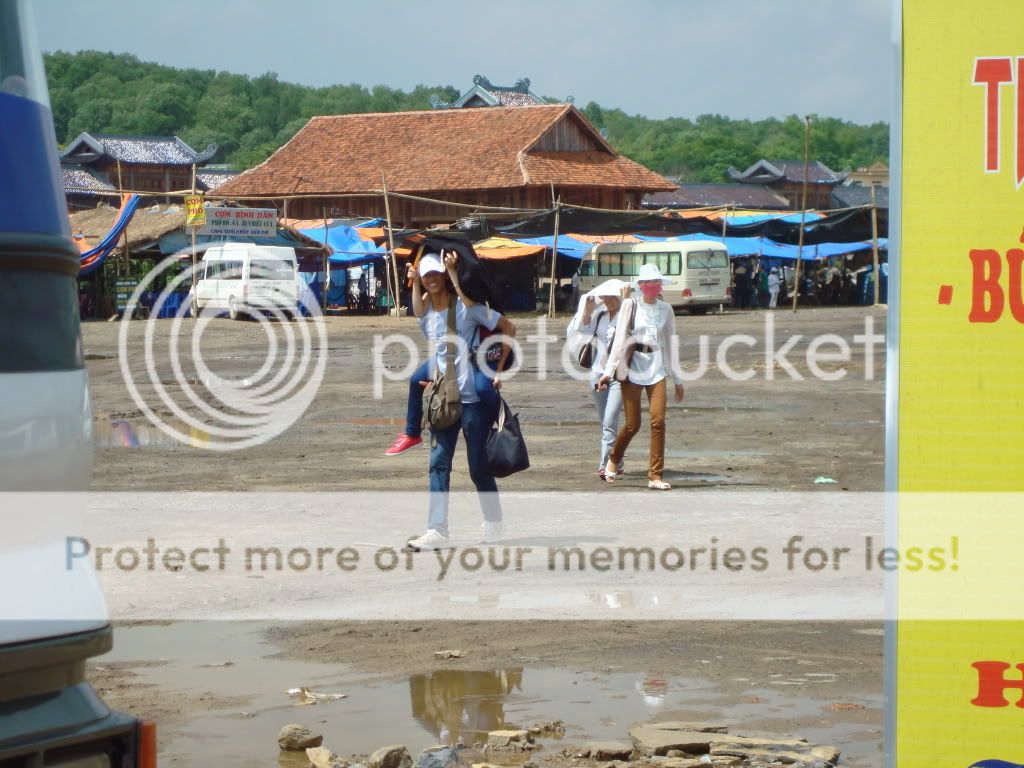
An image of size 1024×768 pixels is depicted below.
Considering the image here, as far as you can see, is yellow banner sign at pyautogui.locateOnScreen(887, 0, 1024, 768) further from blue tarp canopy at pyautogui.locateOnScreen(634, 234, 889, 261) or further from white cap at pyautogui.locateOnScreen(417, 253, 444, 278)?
blue tarp canopy at pyautogui.locateOnScreen(634, 234, 889, 261)

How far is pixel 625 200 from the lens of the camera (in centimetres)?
6081

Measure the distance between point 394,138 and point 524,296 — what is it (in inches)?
659

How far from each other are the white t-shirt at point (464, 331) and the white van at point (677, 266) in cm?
3562

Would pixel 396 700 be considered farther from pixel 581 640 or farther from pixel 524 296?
pixel 524 296

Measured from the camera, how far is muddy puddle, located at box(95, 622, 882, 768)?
543cm

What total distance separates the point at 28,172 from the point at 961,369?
2317mm

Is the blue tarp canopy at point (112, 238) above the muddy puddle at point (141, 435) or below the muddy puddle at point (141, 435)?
above

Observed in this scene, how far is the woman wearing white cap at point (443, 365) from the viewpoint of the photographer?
8.70 meters

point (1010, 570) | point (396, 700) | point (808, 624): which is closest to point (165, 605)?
point (396, 700)

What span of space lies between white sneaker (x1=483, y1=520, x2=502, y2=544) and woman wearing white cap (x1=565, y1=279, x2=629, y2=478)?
294 centimetres

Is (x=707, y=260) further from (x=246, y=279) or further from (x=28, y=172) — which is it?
(x=28, y=172)

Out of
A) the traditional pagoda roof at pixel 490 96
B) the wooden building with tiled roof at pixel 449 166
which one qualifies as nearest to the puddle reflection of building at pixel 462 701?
the wooden building with tiled roof at pixel 449 166

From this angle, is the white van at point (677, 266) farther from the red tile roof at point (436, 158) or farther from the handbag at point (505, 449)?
the handbag at point (505, 449)

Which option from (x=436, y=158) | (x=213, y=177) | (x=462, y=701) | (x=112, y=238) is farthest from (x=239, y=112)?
(x=462, y=701)
